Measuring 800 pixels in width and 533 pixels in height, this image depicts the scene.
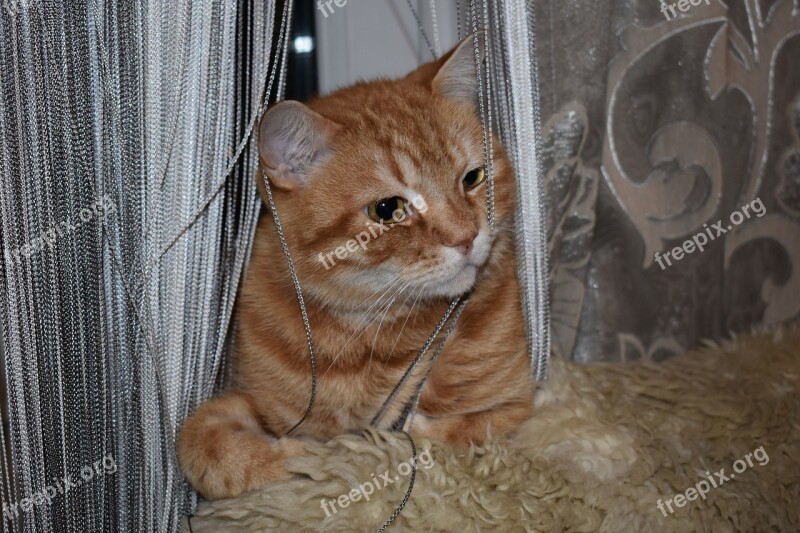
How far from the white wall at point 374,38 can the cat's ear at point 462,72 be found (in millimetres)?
283

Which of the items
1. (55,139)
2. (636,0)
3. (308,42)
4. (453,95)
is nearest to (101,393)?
(55,139)

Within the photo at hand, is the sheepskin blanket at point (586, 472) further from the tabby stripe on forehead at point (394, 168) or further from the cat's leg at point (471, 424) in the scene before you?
the tabby stripe on forehead at point (394, 168)

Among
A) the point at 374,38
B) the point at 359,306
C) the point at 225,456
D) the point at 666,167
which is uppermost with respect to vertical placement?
the point at 374,38

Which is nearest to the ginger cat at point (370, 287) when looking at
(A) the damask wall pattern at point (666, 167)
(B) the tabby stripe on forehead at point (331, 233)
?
(B) the tabby stripe on forehead at point (331, 233)

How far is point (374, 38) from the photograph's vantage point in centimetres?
140

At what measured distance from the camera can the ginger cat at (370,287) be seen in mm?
958

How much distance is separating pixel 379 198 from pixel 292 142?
143 millimetres

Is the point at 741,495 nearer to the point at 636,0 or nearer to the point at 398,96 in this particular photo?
the point at 398,96

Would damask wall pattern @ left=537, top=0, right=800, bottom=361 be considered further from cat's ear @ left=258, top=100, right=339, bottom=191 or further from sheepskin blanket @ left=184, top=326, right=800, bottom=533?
cat's ear @ left=258, top=100, right=339, bottom=191

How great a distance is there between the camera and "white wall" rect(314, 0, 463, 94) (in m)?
1.36

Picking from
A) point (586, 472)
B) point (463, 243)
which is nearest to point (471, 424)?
point (586, 472)

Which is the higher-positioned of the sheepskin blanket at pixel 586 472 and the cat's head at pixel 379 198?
the cat's head at pixel 379 198

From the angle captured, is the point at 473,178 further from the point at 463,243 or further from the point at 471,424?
the point at 471,424

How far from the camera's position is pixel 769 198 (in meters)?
1.44
